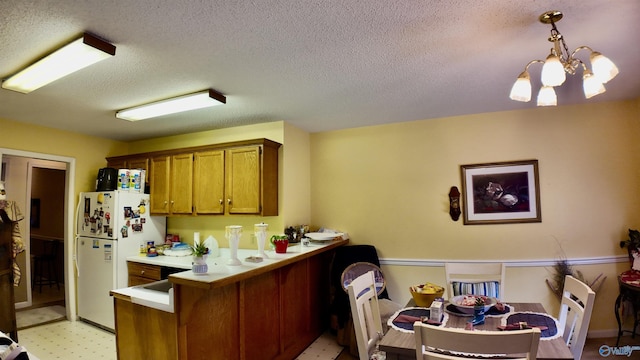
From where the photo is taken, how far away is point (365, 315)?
87.6 inches

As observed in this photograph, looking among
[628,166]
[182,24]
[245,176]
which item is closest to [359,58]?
[182,24]

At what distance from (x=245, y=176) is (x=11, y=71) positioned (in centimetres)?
202

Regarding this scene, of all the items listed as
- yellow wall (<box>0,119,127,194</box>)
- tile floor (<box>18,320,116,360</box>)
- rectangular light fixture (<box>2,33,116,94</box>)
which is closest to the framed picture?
rectangular light fixture (<box>2,33,116,94</box>)

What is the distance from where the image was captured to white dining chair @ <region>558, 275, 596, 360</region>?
68.1 inches

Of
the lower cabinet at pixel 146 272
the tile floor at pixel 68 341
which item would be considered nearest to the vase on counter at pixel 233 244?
the lower cabinet at pixel 146 272

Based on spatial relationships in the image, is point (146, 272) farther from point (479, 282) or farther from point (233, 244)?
point (479, 282)

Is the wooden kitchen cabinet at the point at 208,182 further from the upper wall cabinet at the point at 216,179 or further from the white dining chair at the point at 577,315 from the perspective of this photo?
the white dining chair at the point at 577,315

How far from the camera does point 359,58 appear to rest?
88.8 inches

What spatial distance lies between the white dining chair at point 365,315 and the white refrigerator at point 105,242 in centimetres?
297

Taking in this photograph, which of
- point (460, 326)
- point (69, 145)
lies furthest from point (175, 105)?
point (460, 326)

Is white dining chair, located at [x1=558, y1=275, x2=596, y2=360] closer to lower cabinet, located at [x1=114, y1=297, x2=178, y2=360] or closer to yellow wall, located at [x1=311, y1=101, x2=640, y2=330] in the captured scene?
yellow wall, located at [x1=311, y1=101, x2=640, y2=330]

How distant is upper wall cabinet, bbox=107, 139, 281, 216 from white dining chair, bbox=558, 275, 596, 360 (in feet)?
8.68

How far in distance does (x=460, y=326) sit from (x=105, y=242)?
385 centimetres

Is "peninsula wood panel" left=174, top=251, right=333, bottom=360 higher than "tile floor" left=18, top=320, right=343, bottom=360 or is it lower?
higher
